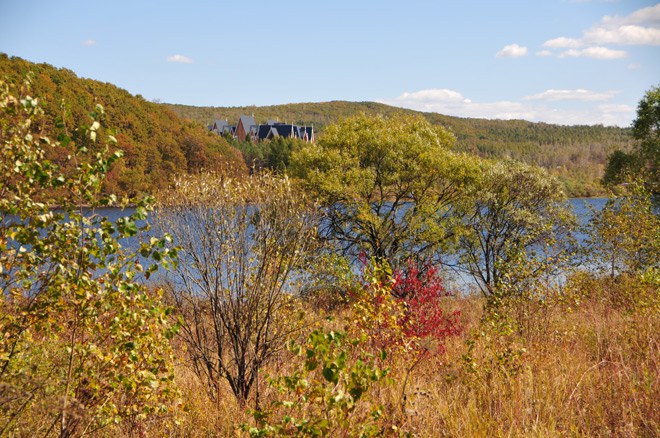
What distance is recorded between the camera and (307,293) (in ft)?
49.2

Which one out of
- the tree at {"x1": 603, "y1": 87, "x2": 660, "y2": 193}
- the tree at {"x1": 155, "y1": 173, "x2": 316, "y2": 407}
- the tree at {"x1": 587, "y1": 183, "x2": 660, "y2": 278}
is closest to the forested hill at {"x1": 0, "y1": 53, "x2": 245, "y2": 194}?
the tree at {"x1": 603, "y1": 87, "x2": 660, "y2": 193}

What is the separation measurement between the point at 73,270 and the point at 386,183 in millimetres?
14422

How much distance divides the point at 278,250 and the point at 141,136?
6691 centimetres

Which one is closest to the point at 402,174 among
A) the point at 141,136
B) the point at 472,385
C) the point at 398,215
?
the point at 398,215

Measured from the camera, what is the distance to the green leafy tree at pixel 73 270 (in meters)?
3.19

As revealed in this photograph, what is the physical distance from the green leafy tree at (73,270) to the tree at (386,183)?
41.2ft

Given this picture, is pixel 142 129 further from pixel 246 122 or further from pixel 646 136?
pixel 646 136

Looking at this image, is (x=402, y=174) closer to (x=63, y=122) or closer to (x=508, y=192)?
(x=508, y=192)

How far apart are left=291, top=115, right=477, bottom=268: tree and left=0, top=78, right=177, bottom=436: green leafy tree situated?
12569 mm

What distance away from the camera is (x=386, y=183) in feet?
56.4

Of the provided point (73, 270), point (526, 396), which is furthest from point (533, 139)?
point (73, 270)

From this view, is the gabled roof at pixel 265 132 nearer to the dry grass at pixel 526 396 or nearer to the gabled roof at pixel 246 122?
the gabled roof at pixel 246 122

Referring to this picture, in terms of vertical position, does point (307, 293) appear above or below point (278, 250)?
below

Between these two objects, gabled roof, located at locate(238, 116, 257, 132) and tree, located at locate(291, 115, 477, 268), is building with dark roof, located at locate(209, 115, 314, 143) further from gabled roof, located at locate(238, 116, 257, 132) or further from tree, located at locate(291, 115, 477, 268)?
tree, located at locate(291, 115, 477, 268)
